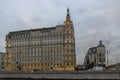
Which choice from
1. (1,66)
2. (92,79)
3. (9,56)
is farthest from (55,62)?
(92,79)

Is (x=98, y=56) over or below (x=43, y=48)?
below

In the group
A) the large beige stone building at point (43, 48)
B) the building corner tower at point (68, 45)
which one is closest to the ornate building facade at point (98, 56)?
the large beige stone building at point (43, 48)

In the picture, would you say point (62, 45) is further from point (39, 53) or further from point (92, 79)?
point (92, 79)

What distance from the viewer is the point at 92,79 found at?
75375 mm

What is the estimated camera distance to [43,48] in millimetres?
157000

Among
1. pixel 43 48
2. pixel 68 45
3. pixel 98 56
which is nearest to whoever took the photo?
pixel 68 45

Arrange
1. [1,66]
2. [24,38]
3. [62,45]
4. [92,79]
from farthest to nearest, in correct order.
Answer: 1. [1,66]
2. [24,38]
3. [62,45]
4. [92,79]

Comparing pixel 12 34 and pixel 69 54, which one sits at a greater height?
pixel 12 34

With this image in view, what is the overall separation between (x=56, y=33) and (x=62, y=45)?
7.50 metres

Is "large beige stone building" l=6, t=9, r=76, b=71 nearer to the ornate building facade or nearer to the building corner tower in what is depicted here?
the building corner tower

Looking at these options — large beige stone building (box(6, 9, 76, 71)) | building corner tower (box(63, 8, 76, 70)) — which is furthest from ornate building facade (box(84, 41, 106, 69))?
building corner tower (box(63, 8, 76, 70))

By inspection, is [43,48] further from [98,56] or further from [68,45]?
[98,56]

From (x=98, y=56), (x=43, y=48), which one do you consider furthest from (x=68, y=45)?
(x=98, y=56)

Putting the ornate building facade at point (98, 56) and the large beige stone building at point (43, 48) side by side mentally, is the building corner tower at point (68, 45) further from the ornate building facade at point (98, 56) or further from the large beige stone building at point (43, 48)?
the ornate building facade at point (98, 56)
